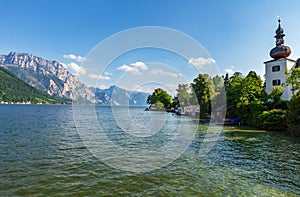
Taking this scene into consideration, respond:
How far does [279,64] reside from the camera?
4628cm

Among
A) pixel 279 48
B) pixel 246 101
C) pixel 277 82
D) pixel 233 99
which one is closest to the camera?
pixel 246 101

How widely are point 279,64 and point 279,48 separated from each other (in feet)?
12.5

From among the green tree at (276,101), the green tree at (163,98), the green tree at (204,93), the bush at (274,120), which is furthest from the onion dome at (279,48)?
the green tree at (163,98)

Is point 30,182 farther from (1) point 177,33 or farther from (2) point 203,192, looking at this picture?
(1) point 177,33

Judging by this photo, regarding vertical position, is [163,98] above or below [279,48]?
below

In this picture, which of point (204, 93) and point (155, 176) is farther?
point (204, 93)

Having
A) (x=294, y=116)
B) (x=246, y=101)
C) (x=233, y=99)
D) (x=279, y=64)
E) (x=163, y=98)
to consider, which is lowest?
(x=294, y=116)

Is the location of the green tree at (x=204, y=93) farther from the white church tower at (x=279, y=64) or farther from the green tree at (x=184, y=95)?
the green tree at (x=184, y=95)

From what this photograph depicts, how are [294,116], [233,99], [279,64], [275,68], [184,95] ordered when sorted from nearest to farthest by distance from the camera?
[294,116] → [233,99] → [279,64] → [275,68] → [184,95]

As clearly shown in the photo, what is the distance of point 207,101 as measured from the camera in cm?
5997

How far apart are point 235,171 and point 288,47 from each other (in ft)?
151

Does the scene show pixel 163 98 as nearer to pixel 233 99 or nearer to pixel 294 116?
pixel 233 99

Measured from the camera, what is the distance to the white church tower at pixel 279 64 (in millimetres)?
45188

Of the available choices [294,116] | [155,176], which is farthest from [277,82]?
[155,176]
